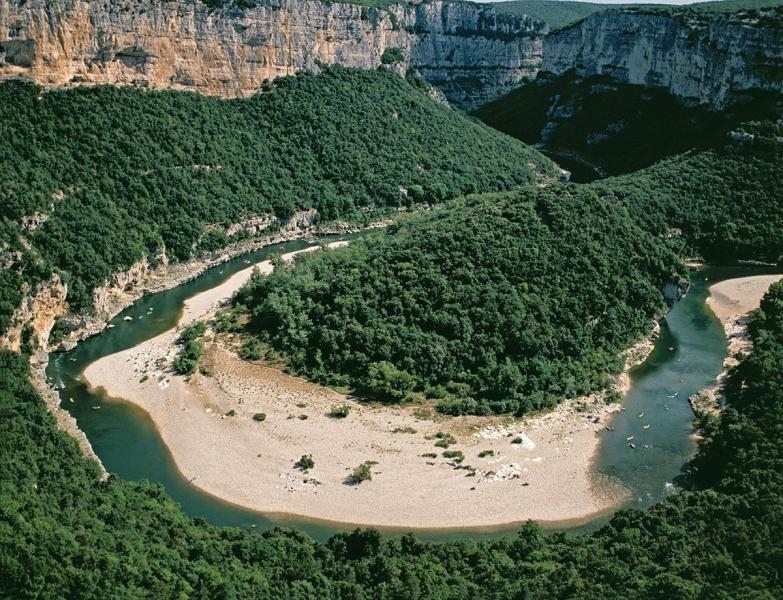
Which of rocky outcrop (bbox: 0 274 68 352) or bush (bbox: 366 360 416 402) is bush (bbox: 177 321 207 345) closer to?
rocky outcrop (bbox: 0 274 68 352)

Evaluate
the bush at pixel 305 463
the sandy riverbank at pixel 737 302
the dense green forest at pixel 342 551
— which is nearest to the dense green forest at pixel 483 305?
the sandy riverbank at pixel 737 302

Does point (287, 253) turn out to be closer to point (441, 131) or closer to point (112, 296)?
point (112, 296)

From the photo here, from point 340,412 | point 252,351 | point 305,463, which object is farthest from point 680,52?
point 305,463

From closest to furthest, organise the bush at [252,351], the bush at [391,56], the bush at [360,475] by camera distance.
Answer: the bush at [360,475] < the bush at [252,351] < the bush at [391,56]

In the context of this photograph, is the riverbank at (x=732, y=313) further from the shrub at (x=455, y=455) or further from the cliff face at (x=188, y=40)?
the cliff face at (x=188, y=40)

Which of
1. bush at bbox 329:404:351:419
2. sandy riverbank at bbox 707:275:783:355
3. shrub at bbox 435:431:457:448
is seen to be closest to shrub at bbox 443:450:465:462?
shrub at bbox 435:431:457:448

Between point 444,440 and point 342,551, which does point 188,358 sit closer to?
point 444,440
